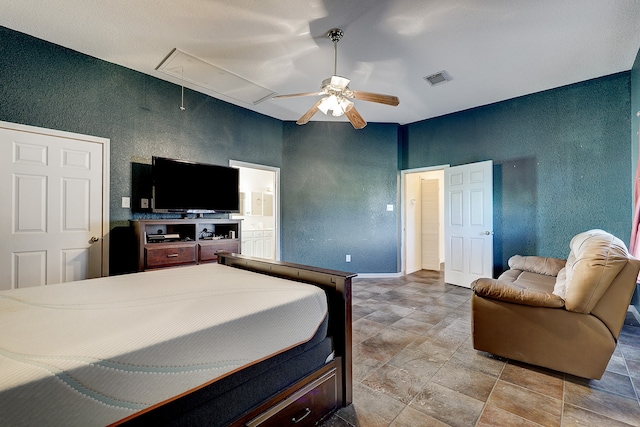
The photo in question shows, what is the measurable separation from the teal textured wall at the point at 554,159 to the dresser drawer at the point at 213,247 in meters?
3.86

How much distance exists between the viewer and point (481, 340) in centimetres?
225

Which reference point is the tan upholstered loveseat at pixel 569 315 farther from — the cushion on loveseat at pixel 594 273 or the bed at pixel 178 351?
the bed at pixel 178 351

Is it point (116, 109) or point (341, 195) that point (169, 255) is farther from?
point (341, 195)

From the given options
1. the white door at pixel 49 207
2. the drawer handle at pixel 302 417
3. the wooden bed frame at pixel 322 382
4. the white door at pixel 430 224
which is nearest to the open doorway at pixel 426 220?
the white door at pixel 430 224

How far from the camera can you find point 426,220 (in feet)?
19.9

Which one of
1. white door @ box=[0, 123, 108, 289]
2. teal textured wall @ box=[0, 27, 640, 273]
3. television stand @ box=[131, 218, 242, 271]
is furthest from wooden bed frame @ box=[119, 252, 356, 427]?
teal textured wall @ box=[0, 27, 640, 273]

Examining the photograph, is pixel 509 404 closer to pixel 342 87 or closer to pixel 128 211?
pixel 342 87

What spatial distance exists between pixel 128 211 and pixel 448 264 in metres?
4.74

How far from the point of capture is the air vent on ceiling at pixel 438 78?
11.1ft

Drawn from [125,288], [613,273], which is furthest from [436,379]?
[125,288]

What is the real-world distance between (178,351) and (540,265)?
12.8ft

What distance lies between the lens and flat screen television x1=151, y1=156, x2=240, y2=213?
330 centimetres

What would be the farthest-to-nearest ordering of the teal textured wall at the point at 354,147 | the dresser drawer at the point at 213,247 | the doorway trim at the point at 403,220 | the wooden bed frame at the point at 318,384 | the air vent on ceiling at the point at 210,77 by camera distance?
1. the doorway trim at the point at 403,220
2. the dresser drawer at the point at 213,247
3. the air vent on ceiling at the point at 210,77
4. the teal textured wall at the point at 354,147
5. the wooden bed frame at the point at 318,384

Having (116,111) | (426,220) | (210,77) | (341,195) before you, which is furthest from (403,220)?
(116,111)
